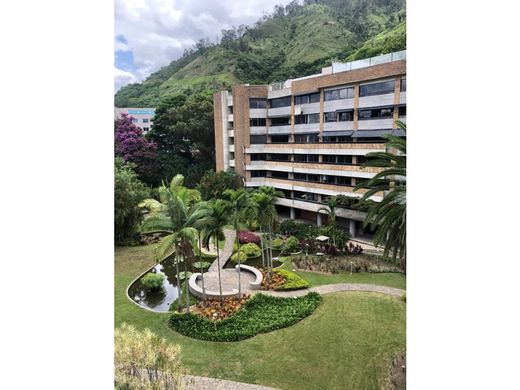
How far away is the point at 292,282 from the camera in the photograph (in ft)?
33.3

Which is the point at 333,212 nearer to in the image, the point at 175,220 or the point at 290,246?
the point at 290,246

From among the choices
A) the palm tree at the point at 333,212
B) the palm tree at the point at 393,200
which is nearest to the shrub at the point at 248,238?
the palm tree at the point at 333,212

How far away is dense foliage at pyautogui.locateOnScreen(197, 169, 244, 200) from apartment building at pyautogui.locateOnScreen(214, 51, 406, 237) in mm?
927

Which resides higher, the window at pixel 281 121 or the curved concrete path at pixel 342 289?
the window at pixel 281 121

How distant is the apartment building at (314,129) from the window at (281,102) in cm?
5

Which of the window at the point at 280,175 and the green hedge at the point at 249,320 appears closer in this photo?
the green hedge at the point at 249,320

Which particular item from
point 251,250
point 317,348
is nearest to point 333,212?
point 251,250

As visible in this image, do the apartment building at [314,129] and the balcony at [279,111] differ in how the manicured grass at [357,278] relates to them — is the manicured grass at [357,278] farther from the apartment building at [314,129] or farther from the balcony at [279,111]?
the balcony at [279,111]

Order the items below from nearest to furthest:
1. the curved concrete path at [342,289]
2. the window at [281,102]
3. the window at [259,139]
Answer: the curved concrete path at [342,289], the window at [281,102], the window at [259,139]

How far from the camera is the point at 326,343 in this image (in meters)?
7.13

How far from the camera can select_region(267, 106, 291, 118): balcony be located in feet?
58.9

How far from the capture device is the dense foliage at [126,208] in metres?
14.0
